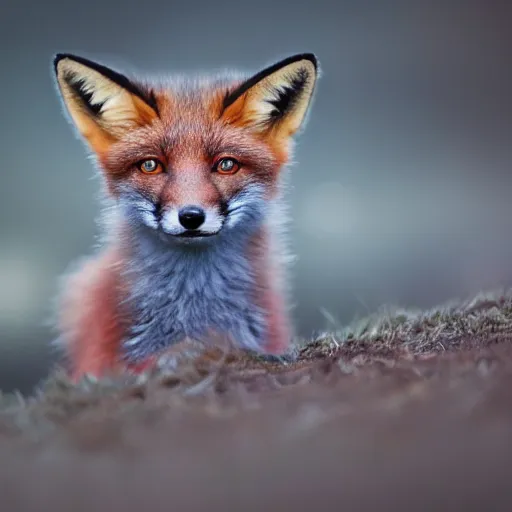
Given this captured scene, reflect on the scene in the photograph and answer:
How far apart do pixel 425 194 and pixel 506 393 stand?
1.23 meters

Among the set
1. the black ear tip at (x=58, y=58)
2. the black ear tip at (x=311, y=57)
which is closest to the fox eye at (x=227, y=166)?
the black ear tip at (x=311, y=57)

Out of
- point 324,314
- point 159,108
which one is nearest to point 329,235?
point 324,314

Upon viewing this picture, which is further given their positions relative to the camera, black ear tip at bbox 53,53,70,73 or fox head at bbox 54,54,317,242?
black ear tip at bbox 53,53,70,73

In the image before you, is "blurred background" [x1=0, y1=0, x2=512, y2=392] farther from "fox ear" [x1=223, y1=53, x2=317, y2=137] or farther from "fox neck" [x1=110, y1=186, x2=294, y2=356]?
"fox neck" [x1=110, y1=186, x2=294, y2=356]

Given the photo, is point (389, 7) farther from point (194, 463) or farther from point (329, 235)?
point (194, 463)

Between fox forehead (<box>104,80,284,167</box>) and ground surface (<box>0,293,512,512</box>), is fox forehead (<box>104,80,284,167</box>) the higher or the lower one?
the higher one

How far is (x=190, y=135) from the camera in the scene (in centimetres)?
193

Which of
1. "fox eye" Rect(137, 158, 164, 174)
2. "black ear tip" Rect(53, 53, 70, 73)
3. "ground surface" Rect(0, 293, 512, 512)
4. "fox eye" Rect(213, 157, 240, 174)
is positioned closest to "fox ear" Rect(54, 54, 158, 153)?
"black ear tip" Rect(53, 53, 70, 73)

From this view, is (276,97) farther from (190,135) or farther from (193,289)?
(193,289)

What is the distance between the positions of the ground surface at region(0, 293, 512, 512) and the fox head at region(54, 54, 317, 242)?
1.91ft

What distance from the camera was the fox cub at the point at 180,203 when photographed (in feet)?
6.28

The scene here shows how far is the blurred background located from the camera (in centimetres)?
212

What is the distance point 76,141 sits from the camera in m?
2.08

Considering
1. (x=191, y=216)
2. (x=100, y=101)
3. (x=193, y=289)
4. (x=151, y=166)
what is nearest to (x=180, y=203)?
(x=191, y=216)
